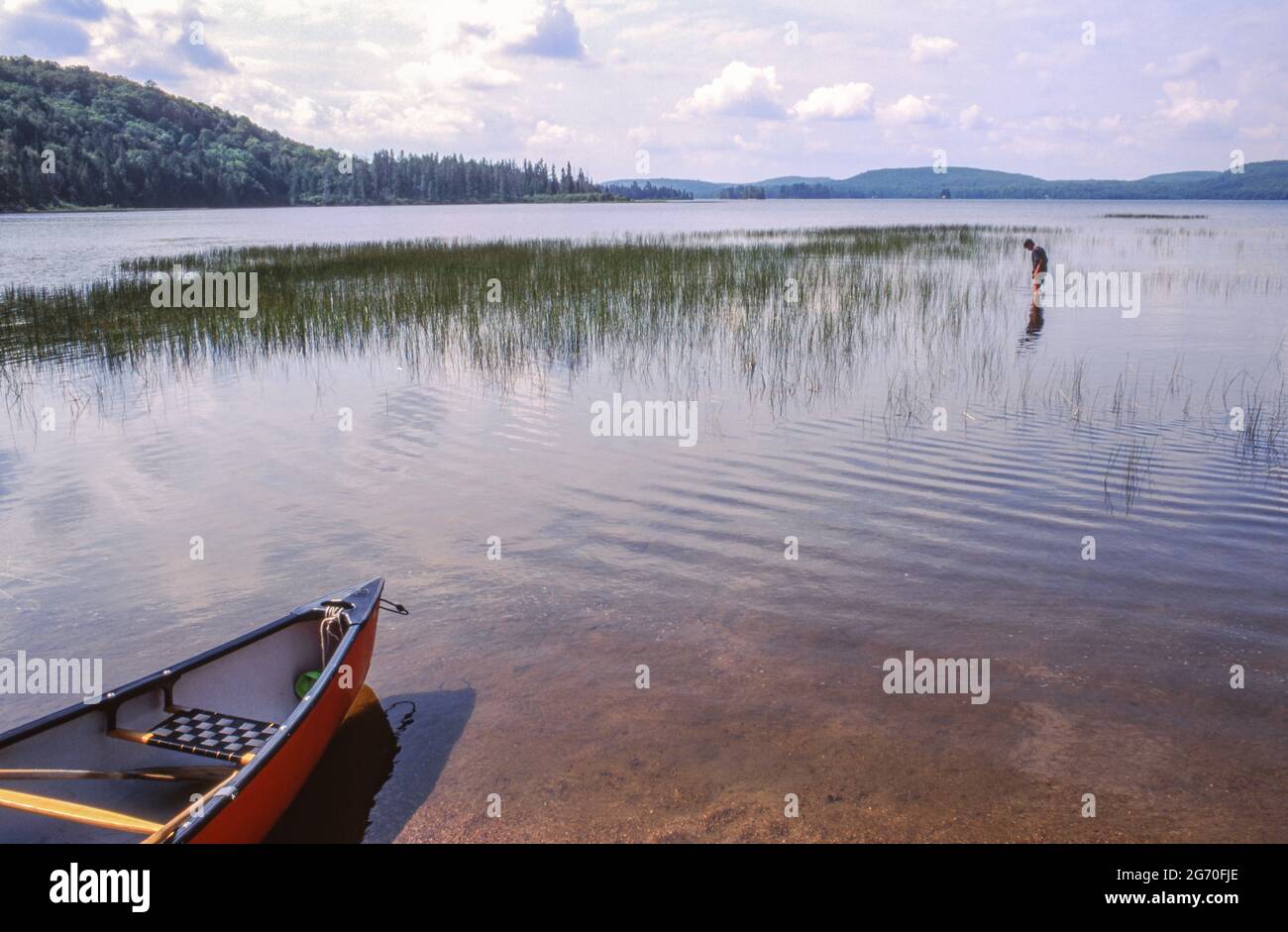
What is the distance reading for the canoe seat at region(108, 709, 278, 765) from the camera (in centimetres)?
A: 405

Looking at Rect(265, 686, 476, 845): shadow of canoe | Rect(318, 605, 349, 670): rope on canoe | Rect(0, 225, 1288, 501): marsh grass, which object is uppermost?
Rect(0, 225, 1288, 501): marsh grass

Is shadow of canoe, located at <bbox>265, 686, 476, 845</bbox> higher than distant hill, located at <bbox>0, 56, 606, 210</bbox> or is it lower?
lower

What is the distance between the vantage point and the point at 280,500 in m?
8.45

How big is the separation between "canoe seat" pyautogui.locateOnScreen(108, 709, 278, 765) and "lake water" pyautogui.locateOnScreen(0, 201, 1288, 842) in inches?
29.0

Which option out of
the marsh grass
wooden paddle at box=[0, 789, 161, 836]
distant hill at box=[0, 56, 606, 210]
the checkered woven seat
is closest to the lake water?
the marsh grass

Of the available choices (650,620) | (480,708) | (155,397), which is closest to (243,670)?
(480,708)

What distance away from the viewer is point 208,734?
13.9 ft

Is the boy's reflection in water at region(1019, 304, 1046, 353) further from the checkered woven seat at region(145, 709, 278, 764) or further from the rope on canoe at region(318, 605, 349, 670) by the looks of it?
the checkered woven seat at region(145, 709, 278, 764)

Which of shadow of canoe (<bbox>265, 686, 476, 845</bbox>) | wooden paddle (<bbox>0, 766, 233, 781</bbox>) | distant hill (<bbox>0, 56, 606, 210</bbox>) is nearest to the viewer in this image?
wooden paddle (<bbox>0, 766, 233, 781</bbox>)

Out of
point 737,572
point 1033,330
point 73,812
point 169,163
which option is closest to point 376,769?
point 73,812

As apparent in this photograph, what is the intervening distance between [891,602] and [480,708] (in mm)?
2944

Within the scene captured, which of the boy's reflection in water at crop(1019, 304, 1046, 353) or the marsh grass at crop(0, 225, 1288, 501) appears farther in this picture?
the boy's reflection in water at crop(1019, 304, 1046, 353)

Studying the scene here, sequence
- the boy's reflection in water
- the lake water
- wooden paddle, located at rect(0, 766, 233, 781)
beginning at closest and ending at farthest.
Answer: wooden paddle, located at rect(0, 766, 233, 781) → the lake water → the boy's reflection in water
